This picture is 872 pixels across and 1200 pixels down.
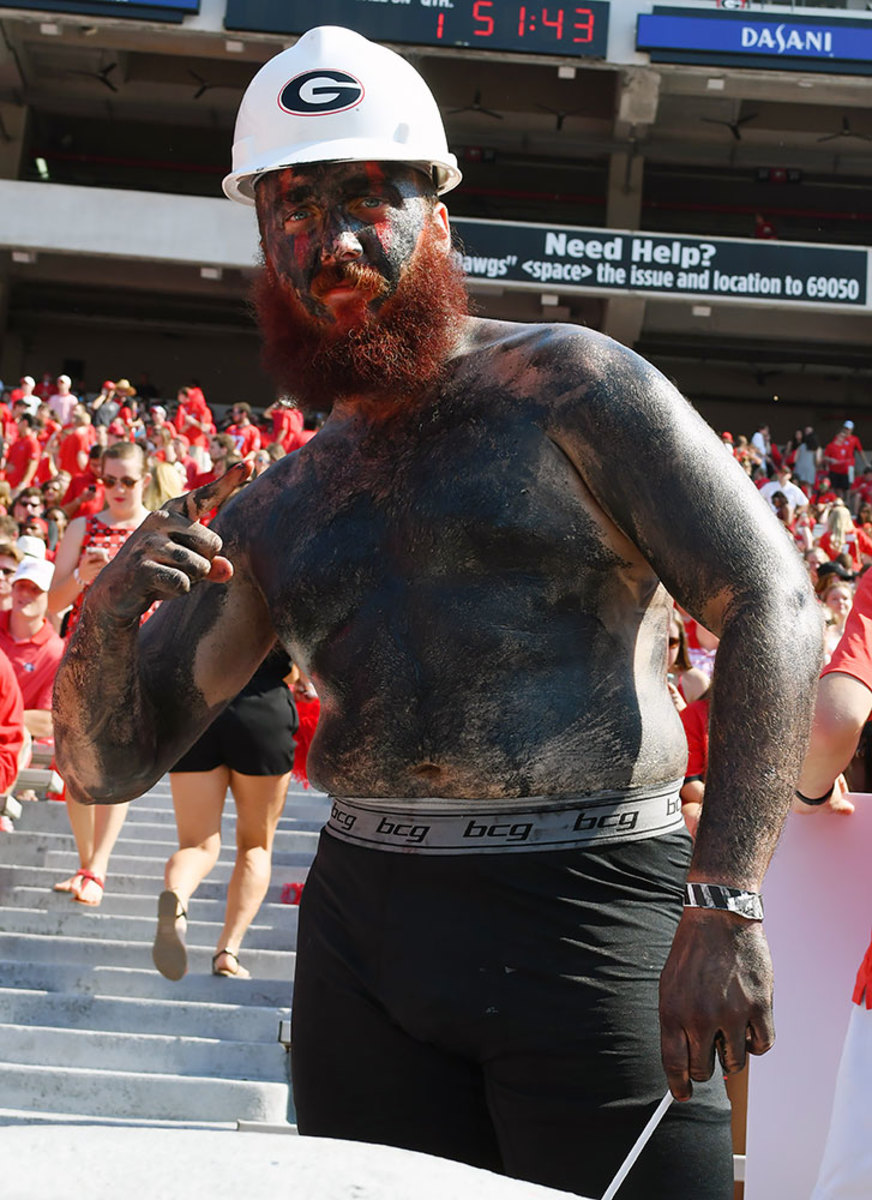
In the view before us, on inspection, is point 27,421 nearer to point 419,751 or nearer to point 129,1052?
point 129,1052

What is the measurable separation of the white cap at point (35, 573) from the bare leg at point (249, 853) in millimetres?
1820

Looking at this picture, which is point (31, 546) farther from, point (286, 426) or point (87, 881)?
point (286, 426)

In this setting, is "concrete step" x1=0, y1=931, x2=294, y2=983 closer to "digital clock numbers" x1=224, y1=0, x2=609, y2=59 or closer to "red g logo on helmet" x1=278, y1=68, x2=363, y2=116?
"red g logo on helmet" x1=278, y1=68, x2=363, y2=116

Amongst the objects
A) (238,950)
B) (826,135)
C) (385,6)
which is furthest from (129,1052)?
(826,135)

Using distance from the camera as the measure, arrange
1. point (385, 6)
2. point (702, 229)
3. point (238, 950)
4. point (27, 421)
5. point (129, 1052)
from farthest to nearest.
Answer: point (702, 229)
point (385, 6)
point (27, 421)
point (238, 950)
point (129, 1052)

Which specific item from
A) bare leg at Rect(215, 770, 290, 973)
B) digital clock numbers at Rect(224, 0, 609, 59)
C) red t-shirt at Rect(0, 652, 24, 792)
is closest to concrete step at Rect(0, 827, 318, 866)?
red t-shirt at Rect(0, 652, 24, 792)

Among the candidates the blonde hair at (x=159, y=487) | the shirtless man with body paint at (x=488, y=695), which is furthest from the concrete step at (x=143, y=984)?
the shirtless man with body paint at (x=488, y=695)

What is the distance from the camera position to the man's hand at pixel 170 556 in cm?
205

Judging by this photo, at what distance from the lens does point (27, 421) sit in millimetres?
15242

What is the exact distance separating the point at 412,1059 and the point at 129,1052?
134 inches

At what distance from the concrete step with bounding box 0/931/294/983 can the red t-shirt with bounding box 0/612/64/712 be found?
54.1 inches

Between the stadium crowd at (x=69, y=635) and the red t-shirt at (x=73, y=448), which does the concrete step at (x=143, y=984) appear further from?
the red t-shirt at (x=73, y=448)

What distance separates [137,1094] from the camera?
483 centimetres

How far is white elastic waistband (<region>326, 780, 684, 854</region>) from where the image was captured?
1.95m
